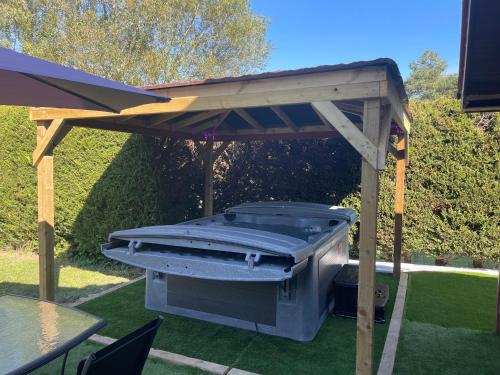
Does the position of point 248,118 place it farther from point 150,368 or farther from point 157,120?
point 150,368

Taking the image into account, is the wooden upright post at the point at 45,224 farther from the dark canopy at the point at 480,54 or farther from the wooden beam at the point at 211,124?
the dark canopy at the point at 480,54

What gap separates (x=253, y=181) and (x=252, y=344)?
472 centimetres

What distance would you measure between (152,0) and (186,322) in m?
14.7

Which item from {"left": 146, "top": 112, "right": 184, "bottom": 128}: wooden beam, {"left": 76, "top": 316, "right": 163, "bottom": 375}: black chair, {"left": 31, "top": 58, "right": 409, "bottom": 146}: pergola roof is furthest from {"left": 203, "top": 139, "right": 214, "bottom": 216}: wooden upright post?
{"left": 76, "top": 316, "right": 163, "bottom": 375}: black chair

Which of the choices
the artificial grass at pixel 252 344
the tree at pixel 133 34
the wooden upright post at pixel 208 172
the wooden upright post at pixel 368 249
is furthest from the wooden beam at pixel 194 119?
the tree at pixel 133 34

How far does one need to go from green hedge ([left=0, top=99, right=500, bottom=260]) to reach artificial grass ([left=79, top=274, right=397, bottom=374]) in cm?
286

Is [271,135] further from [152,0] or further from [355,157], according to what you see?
[152,0]

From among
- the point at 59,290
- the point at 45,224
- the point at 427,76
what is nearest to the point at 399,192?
the point at 45,224

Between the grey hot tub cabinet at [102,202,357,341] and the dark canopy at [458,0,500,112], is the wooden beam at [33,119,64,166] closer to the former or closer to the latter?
the grey hot tub cabinet at [102,202,357,341]

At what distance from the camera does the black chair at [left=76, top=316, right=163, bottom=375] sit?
1.99 m

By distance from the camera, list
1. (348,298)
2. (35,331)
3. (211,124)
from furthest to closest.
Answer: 1. (211,124)
2. (348,298)
3. (35,331)

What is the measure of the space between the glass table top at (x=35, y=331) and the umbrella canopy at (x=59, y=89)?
165 cm

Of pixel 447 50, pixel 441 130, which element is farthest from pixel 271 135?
pixel 447 50

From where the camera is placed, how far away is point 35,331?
2.59 meters
